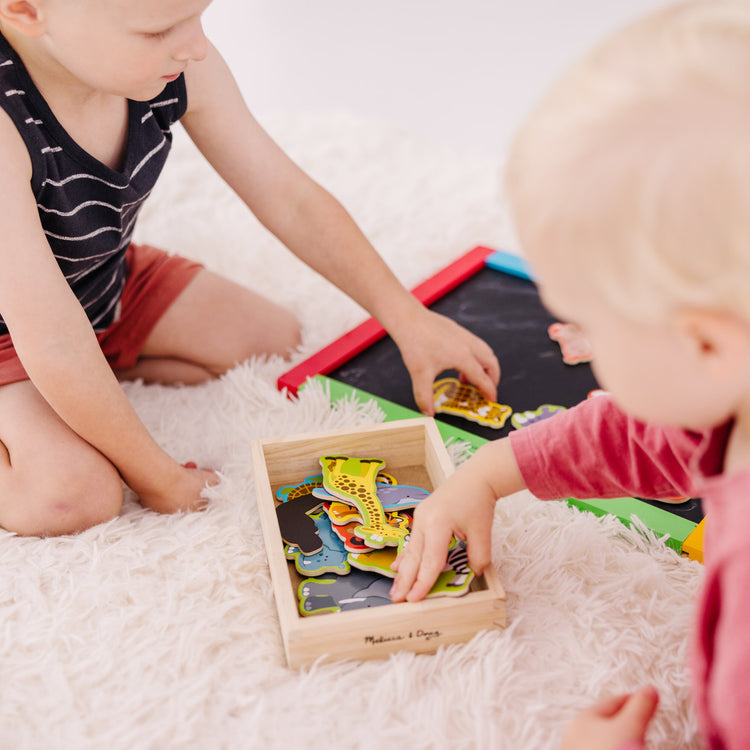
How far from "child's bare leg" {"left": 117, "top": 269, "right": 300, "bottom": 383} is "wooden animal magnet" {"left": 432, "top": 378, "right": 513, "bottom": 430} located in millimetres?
236

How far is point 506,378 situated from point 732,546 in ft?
2.13

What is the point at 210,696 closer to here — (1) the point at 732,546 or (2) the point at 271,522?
(2) the point at 271,522

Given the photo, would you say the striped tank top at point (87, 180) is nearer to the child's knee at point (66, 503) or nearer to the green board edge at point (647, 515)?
the child's knee at point (66, 503)

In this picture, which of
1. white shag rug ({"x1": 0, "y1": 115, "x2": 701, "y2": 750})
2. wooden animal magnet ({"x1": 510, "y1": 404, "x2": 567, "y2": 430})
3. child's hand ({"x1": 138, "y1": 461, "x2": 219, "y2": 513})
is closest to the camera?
white shag rug ({"x1": 0, "y1": 115, "x2": 701, "y2": 750})

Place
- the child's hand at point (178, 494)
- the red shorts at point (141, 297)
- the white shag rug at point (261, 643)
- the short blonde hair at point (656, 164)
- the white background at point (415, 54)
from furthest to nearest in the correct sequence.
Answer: the white background at point (415, 54) < the red shorts at point (141, 297) < the child's hand at point (178, 494) < the white shag rug at point (261, 643) < the short blonde hair at point (656, 164)

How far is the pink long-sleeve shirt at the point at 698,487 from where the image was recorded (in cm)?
49

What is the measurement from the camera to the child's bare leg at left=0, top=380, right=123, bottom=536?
0.91 metres

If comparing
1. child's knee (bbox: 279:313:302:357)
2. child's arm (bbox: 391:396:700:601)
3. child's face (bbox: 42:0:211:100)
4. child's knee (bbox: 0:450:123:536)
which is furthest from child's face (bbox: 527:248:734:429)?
child's knee (bbox: 279:313:302:357)

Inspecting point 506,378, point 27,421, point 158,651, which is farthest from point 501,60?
point 158,651

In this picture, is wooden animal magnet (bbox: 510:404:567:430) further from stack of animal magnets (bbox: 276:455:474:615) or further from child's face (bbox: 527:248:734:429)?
child's face (bbox: 527:248:734:429)

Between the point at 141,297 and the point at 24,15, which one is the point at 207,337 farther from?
the point at 24,15

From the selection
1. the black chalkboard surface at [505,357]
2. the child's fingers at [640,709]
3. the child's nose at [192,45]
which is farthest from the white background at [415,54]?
the child's fingers at [640,709]

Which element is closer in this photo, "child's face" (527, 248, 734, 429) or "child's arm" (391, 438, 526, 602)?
"child's face" (527, 248, 734, 429)

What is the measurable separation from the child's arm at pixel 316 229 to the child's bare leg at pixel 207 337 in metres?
0.12
